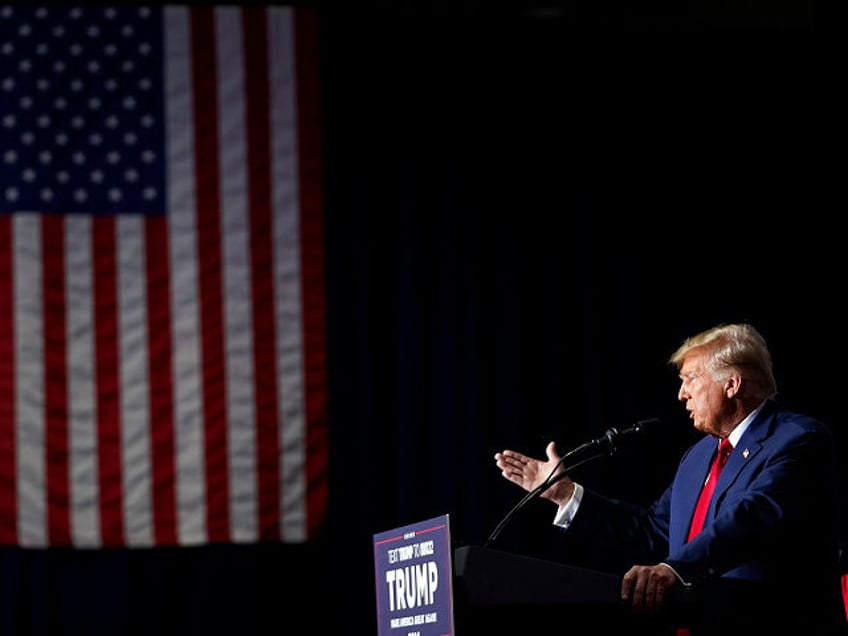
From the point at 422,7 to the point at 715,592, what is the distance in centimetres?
411

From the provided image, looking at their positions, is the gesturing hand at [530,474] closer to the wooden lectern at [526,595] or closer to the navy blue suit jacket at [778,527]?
the navy blue suit jacket at [778,527]

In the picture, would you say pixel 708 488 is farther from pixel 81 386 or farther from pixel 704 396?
pixel 81 386

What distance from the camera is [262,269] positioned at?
604 cm

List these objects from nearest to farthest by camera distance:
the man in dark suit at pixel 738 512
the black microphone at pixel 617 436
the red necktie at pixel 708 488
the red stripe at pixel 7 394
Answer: the man in dark suit at pixel 738 512
the black microphone at pixel 617 436
the red necktie at pixel 708 488
the red stripe at pixel 7 394

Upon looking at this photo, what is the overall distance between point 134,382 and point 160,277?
48 cm

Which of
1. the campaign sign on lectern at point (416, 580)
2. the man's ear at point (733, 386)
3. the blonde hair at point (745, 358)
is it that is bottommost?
the campaign sign on lectern at point (416, 580)

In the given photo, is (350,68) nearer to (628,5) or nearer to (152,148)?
(152,148)

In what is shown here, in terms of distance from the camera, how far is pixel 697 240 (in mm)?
6496

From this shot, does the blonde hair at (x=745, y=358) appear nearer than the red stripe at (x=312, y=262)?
Yes

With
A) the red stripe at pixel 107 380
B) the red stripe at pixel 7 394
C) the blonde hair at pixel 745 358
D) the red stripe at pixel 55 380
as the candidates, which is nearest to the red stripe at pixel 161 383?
the red stripe at pixel 107 380

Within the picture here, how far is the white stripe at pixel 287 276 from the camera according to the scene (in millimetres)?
5953

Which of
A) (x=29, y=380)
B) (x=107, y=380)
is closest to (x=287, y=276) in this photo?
(x=107, y=380)

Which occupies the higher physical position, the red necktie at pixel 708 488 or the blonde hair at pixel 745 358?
the blonde hair at pixel 745 358

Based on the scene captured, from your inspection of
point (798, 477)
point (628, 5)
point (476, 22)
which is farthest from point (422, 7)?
point (798, 477)
